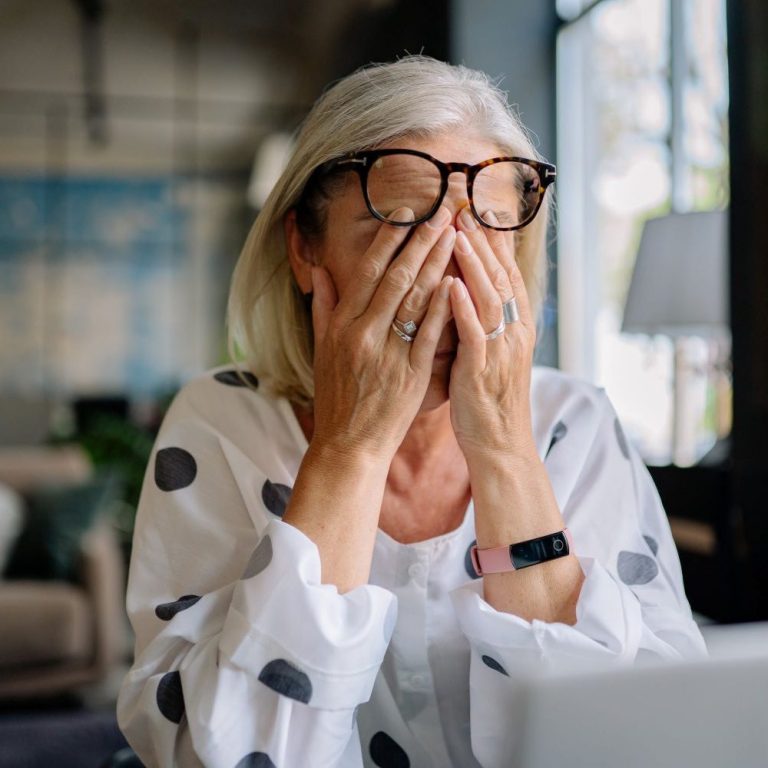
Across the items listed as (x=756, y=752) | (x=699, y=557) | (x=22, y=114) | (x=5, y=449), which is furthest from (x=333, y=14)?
(x=756, y=752)

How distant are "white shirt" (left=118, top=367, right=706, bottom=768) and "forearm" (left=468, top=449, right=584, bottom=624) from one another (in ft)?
0.09

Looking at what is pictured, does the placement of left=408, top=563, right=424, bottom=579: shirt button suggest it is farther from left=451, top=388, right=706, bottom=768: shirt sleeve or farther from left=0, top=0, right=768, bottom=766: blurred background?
left=0, top=0, right=768, bottom=766: blurred background

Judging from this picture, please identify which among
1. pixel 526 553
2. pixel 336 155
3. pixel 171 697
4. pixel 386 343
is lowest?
pixel 171 697

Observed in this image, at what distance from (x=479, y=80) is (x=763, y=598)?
1.14 metres

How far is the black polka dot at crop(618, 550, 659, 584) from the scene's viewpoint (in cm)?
96

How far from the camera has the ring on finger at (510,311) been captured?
94 centimetres

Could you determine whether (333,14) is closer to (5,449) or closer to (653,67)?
(653,67)

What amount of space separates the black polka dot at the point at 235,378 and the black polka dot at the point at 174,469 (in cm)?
13

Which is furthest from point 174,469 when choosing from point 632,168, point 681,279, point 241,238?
point 241,238

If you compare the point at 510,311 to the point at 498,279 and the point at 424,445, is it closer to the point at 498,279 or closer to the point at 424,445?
the point at 498,279

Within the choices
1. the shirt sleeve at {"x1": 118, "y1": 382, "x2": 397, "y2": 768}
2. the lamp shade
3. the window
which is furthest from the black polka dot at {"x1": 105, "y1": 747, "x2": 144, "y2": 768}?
the window

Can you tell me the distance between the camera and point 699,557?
5.92 feet

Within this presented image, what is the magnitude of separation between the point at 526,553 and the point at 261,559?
263mm

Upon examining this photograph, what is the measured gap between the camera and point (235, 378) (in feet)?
3.64
